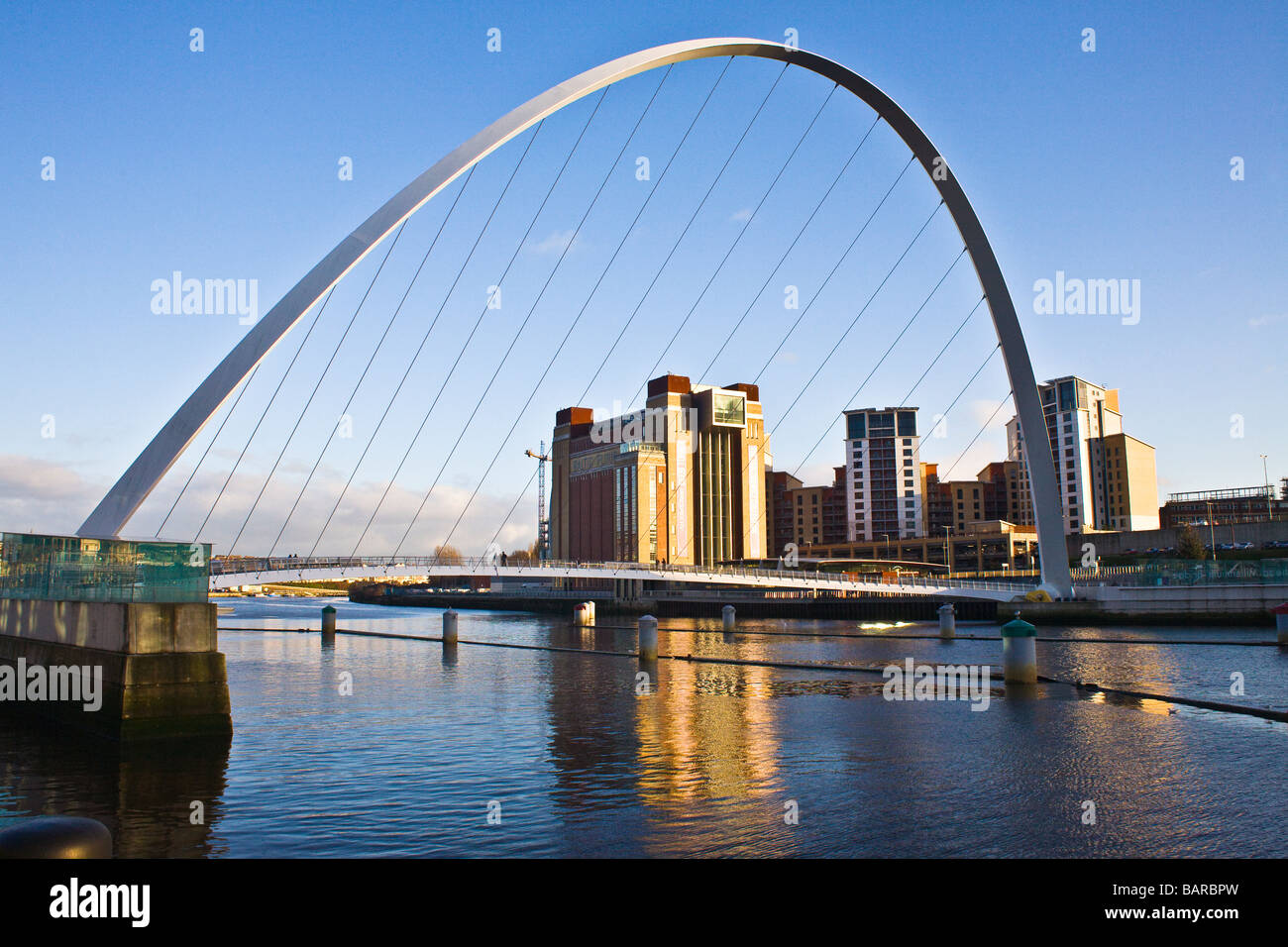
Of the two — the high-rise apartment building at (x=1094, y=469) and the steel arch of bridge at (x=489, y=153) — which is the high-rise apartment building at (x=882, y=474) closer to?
the high-rise apartment building at (x=1094, y=469)

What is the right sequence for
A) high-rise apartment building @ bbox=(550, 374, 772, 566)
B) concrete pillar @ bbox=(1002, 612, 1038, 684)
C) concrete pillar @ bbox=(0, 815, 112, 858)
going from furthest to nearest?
high-rise apartment building @ bbox=(550, 374, 772, 566) < concrete pillar @ bbox=(1002, 612, 1038, 684) < concrete pillar @ bbox=(0, 815, 112, 858)

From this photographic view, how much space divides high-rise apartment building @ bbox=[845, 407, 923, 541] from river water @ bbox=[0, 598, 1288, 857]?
137215 millimetres

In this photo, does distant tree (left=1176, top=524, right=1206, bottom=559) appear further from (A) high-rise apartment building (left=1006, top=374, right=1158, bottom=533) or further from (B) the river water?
(B) the river water

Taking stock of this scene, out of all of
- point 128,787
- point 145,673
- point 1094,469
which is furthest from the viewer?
point 1094,469

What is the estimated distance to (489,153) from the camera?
31.2m

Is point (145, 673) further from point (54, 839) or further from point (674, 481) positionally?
point (674, 481)

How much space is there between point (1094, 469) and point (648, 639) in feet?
450

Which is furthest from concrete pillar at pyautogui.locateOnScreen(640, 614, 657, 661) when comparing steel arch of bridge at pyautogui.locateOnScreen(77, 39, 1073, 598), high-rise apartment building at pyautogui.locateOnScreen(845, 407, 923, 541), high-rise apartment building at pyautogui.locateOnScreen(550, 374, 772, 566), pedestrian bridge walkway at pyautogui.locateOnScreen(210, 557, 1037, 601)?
high-rise apartment building at pyautogui.locateOnScreen(845, 407, 923, 541)

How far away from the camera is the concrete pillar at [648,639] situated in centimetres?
2590

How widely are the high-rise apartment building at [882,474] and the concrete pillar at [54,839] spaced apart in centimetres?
15366

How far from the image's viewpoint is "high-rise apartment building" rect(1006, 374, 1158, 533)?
140 metres

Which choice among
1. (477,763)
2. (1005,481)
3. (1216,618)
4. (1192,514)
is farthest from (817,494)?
(477,763)

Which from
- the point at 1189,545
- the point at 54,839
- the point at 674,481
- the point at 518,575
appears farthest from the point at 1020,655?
the point at 674,481
